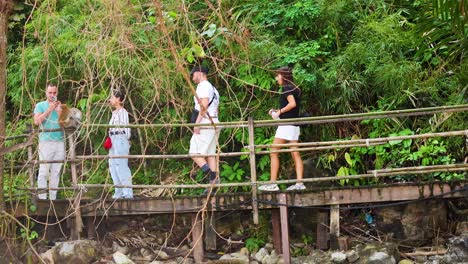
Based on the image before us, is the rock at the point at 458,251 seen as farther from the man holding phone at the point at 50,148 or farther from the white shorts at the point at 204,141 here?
the man holding phone at the point at 50,148

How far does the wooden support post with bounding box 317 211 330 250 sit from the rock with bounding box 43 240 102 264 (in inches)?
94.4

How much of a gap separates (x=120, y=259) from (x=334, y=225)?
2.31 m

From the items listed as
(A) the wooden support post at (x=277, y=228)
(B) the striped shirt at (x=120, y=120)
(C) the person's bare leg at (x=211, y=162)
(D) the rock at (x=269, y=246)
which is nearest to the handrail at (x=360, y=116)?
(B) the striped shirt at (x=120, y=120)

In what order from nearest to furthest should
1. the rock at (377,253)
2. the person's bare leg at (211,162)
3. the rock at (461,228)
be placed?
the rock at (377,253)
the person's bare leg at (211,162)
the rock at (461,228)

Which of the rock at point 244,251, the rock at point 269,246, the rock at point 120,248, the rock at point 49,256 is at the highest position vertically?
the rock at point 49,256

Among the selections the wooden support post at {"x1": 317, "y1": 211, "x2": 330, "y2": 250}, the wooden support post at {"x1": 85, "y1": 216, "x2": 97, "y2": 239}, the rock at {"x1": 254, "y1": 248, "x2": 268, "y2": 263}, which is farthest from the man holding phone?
the wooden support post at {"x1": 317, "y1": 211, "x2": 330, "y2": 250}

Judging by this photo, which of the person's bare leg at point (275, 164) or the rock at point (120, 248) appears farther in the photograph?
the rock at point (120, 248)

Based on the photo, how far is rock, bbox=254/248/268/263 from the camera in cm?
887

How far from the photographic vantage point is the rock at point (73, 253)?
850 cm

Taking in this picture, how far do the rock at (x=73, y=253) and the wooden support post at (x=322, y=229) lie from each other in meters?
2.40

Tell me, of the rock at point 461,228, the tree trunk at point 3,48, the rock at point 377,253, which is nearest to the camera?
the tree trunk at point 3,48

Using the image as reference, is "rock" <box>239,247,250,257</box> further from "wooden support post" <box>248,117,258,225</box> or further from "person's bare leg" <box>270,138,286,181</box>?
"person's bare leg" <box>270,138,286,181</box>

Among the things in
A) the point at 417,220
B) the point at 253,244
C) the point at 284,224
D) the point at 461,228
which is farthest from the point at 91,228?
the point at 461,228

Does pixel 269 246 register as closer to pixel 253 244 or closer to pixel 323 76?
pixel 253 244
